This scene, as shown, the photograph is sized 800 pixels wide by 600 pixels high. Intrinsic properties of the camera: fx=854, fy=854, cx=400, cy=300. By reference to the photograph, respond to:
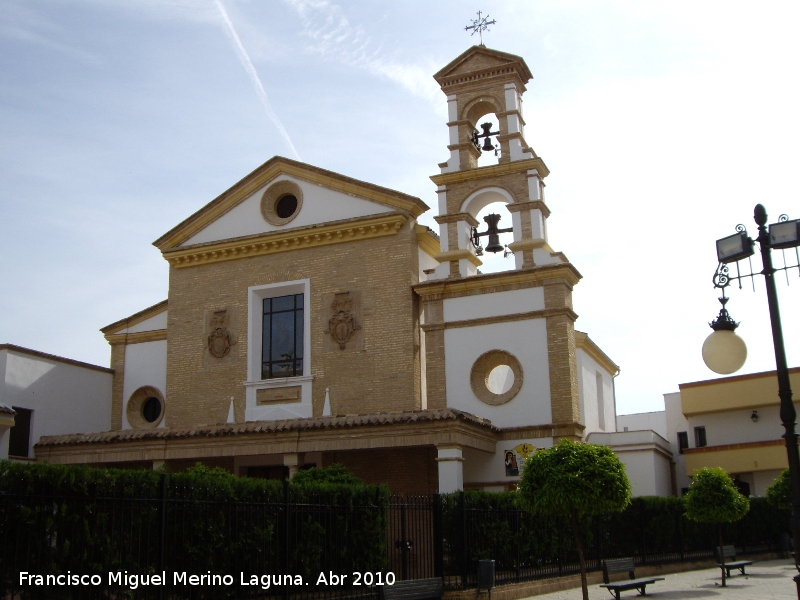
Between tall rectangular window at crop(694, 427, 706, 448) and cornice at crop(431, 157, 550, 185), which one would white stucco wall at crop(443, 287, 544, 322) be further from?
tall rectangular window at crop(694, 427, 706, 448)

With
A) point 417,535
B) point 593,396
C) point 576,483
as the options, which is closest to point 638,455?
point 593,396

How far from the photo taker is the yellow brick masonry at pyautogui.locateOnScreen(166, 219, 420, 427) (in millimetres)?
23375

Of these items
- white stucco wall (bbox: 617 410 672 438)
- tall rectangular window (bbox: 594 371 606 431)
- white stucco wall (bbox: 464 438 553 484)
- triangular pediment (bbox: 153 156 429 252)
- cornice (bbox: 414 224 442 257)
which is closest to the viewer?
white stucco wall (bbox: 464 438 553 484)

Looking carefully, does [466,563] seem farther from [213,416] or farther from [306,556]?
[213,416]

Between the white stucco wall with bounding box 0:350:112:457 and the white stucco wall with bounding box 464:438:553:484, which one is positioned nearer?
the white stucco wall with bounding box 464:438:553:484

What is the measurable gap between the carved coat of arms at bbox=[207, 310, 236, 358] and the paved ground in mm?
12510

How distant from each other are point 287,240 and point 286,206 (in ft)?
4.64

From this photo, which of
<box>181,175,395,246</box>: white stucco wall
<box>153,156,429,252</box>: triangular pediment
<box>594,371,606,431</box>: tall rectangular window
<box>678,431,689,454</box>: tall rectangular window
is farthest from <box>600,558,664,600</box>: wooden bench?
<box>678,431,689,454</box>: tall rectangular window

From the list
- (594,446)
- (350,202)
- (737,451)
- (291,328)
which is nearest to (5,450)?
(291,328)

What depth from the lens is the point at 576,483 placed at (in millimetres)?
13875

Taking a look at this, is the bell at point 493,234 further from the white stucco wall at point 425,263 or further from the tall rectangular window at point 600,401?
the tall rectangular window at point 600,401

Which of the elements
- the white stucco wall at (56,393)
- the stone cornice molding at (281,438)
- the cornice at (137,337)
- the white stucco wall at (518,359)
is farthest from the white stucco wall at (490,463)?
the white stucco wall at (56,393)

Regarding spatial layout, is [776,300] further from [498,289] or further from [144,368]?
[144,368]

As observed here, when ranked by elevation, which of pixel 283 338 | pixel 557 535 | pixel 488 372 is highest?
pixel 283 338
